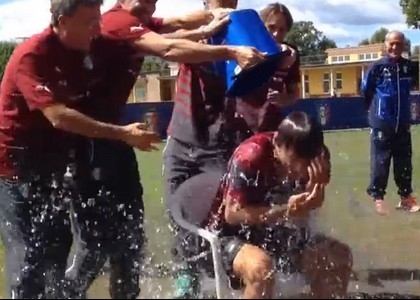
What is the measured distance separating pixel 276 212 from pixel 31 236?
117 centimetres

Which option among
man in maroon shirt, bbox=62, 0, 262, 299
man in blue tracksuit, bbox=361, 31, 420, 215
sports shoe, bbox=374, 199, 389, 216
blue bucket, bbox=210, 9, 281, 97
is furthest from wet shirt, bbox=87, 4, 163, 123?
man in blue tracksuit, bbox=361, 31, 420, 215

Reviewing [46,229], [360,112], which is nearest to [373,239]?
[46,229]

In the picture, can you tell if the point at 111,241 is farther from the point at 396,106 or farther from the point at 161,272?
the point at 396,106

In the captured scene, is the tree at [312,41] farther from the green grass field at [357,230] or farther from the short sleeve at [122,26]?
the short sleeve at [122,26]

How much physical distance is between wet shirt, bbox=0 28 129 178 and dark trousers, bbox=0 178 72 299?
3.9 inches

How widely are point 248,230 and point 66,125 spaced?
107cm

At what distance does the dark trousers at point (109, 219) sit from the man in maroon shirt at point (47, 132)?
0.32 ft

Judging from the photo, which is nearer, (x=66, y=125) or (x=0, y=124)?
(x=66, y=125)

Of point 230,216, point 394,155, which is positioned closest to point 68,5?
point 230,216

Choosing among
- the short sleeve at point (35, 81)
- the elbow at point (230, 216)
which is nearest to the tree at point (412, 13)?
the elbow at point (230, 216)

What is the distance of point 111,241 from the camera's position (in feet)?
Answer: 17.0

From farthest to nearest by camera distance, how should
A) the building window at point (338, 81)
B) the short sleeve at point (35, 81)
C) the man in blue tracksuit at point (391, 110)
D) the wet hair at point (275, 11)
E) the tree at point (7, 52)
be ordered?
1. the building window at point (338, 81)
2. the man in blue tracksuit at point (391, 110)
3. the tree at point (7, 52)
4. the wet hair at point (275, 11)
5. the short sleeve at point (35, 81)

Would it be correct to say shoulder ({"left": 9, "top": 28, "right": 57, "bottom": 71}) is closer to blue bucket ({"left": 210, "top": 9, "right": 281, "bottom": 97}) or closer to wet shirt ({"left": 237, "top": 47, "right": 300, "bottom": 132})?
blue bucket ({"left": 210, "top": 9, "right": 281, "bottom": 97})

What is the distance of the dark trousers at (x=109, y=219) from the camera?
5094 mm
